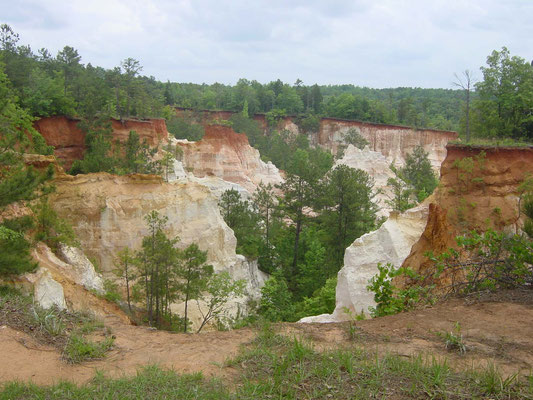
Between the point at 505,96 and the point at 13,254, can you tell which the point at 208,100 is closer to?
the point at 505,96

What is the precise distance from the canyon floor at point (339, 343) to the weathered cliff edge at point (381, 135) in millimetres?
51264

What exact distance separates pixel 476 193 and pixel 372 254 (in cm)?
384

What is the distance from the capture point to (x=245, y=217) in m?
27.0

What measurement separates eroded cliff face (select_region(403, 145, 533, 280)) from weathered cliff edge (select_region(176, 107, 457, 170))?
4387cm

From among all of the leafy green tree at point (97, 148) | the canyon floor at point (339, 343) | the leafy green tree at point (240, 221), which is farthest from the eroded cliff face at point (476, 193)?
the leafy green tree at point (97, 148)

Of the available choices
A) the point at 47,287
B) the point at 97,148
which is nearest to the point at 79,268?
the point at 47,287

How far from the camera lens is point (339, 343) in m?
5.39

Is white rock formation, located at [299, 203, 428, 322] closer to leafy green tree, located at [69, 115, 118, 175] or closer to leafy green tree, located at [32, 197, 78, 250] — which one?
leafy green tree, located at [32, 197, 78, 250]

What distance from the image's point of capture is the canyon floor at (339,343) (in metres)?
4.82

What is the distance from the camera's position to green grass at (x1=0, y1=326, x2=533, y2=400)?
13.5ft

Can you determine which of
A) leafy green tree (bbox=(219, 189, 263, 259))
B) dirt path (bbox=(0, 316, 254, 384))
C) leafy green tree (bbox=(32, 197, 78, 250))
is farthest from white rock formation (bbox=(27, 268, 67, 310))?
leafy green tree (bbox=(219, 189, 263, 259))

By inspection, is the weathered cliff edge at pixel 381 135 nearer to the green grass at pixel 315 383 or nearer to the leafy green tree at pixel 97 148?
the leafy green tree at pixel 97 148

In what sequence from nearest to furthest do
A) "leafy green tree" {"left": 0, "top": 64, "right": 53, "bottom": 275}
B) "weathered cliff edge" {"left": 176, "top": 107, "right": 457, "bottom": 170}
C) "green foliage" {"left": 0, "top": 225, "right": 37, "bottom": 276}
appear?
"green foliage" {"left": 0, "top": 225, "right": 37, "bottom": 276}, "leafy green tree" {"left": 0, "top": 64, "right": 53, "bottom": 275}, "weathered cliff edge" {"left": 176, "top": 107, "right": 457, "bottom": 170}

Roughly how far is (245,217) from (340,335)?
2142cm
